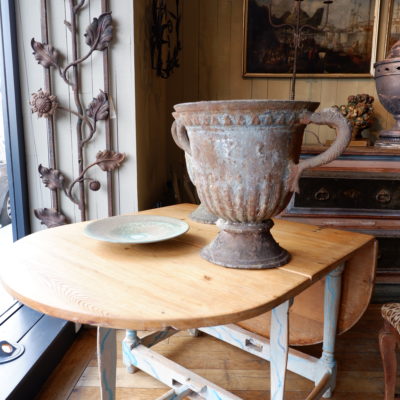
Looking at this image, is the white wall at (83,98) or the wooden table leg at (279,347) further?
the white wall at (83,98)

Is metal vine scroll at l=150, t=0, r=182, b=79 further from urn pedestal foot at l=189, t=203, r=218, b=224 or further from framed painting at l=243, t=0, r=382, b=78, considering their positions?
urn pedestal foot at l=189, t=203, r=218, b=224

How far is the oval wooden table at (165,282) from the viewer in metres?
0.70

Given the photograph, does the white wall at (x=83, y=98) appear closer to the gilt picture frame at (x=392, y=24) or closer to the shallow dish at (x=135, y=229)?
the shallow dish at (x=135, y=229)

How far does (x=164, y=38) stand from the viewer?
8.21ft

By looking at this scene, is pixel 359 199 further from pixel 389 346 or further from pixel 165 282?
pixel 165 282

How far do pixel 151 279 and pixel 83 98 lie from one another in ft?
4.20

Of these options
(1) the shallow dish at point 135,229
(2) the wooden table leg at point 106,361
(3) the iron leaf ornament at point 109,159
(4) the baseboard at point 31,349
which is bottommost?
(4) the baseboard at point 31,349

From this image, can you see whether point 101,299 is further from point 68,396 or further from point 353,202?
point 353,202

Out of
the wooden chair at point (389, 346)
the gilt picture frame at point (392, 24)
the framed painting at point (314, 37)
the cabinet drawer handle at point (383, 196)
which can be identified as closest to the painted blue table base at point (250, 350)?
the wooden chair at point (389, 346)

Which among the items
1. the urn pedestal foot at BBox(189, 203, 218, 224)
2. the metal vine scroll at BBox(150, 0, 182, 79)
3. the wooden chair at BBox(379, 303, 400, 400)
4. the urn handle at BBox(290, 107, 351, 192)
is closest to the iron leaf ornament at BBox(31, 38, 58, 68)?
the metal vine scroll at BBox(150, 0, 182, 79)

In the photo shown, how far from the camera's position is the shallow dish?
1.01 m

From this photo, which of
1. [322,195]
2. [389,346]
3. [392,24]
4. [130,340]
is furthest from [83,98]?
[392,24]

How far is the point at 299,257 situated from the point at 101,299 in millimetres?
523

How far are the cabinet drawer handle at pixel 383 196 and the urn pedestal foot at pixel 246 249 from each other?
140 cm
